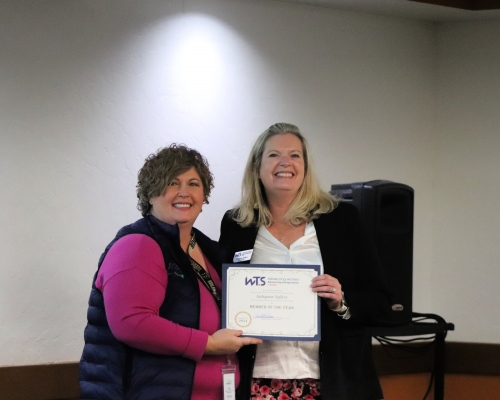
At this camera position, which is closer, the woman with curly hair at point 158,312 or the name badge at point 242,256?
the woman with curly hair at point 158,312

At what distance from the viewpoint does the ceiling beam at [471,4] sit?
3939 mm

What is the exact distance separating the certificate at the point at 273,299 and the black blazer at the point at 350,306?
11 cm

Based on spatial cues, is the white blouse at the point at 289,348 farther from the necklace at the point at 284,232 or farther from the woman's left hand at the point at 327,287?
the woman's left hand at the point at 327,287

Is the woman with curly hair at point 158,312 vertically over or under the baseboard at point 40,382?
over

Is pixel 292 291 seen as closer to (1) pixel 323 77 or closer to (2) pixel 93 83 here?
(2) pixel 93 83

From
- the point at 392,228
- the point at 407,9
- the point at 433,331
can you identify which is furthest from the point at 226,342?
the point at 407,9

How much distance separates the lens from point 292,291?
209cm

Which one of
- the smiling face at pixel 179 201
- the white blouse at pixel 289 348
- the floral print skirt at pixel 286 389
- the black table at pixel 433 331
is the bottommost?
the black table at pixel 433 331

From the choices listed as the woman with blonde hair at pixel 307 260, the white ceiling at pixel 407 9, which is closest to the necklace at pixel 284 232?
the woman with blonde hair at pixel 307 260

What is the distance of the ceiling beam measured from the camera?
3.94m

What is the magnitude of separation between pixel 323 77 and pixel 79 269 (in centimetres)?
186

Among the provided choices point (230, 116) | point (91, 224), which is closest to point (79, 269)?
point (91, 224)

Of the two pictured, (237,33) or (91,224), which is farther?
(237,33)

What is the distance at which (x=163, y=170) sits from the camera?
2.07 meters
